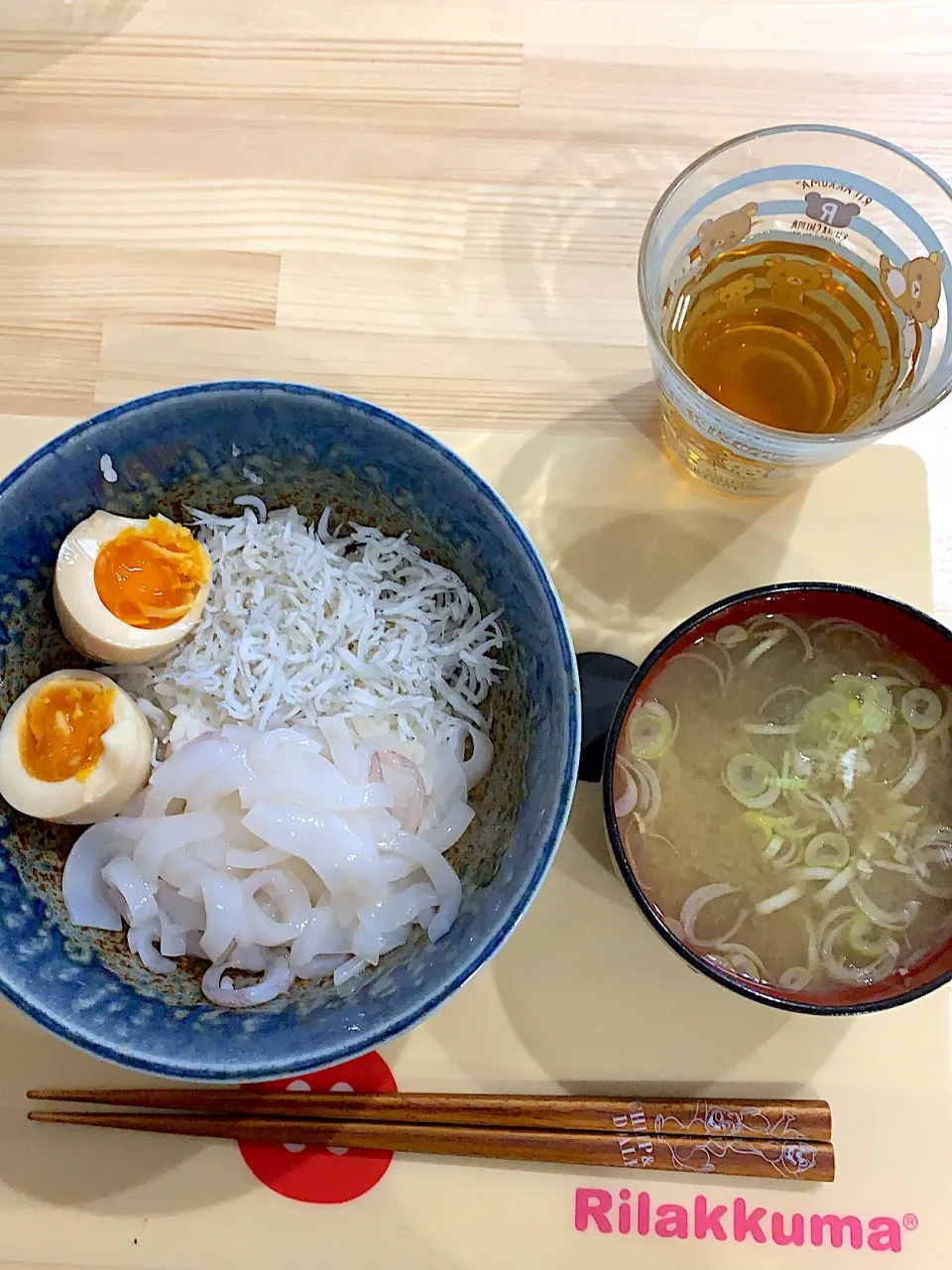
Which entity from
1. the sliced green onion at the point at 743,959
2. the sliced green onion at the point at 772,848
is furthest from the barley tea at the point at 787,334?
the sliced green onion at the point at 743,959

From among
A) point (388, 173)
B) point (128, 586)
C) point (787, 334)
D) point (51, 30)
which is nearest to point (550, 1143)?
point (128, 586)

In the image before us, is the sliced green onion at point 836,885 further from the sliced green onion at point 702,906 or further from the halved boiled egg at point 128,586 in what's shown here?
the halved boiled egg at point 128,586

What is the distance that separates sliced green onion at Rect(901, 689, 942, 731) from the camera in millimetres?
1011

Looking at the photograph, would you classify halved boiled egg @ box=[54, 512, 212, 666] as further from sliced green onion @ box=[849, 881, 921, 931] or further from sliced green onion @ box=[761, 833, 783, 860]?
sliced green onion @ box=[849, 881, 921, 931]

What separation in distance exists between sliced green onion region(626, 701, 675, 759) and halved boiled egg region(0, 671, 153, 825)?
477 mm

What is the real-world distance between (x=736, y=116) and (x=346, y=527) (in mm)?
705

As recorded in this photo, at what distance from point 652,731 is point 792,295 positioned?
49 centimetres

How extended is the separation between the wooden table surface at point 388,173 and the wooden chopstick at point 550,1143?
711 mm

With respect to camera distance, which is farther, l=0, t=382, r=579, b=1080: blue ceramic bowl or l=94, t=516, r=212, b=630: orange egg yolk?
l=94, t=516, r=212, b=630: orange egg yolk

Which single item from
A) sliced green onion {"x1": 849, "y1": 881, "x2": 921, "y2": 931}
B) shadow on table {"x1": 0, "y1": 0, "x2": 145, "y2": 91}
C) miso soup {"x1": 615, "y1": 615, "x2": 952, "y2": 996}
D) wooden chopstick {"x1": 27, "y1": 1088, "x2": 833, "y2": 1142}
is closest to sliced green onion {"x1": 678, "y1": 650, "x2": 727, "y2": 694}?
miso soup {"x1": 615, "y1": 615, "x2": 952, "y2": 996}

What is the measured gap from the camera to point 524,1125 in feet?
3.25

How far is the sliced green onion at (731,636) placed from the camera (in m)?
1.00

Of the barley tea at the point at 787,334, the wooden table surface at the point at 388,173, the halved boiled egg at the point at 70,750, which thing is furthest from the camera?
the wooden table surface at the point at 388,173

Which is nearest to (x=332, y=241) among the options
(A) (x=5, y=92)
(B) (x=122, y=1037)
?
(A) (x=5, y=92)
